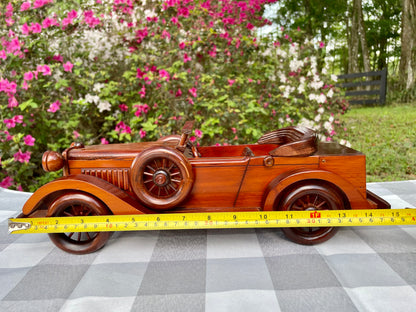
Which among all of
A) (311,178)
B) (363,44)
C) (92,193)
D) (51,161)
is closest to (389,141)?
(363,44)

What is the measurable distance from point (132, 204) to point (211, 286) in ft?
1.75

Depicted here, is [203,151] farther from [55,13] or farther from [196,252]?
[55,13]

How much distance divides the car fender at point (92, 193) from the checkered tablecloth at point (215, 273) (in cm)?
23

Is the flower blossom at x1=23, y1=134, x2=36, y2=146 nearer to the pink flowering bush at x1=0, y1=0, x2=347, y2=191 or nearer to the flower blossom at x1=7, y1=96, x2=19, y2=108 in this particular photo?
the pink flowering bush at x1=0, y1=0, x2=347, y2=191

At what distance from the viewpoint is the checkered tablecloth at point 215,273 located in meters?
1.20

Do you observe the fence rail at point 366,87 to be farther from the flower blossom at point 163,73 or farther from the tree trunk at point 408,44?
the flower blossom at point 163,73

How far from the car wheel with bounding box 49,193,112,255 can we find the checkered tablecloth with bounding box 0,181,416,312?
0.04 metres

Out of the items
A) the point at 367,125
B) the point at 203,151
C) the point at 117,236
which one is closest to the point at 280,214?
the point at 203,151

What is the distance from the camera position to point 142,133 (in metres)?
2.91

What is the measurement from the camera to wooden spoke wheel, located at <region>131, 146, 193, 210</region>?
150 centimetres

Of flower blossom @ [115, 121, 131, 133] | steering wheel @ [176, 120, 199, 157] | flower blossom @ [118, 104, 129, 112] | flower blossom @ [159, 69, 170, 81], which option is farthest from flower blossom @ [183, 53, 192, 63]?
steering wheel @ [176, 120, 199, 157]

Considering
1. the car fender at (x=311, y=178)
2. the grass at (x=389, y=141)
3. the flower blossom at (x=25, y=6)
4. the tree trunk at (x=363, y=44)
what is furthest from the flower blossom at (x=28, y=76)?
the tree trunk at (x=363, y=44)

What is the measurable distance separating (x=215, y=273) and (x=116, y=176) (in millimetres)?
672

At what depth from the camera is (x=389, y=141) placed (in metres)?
3.43
